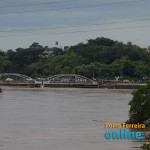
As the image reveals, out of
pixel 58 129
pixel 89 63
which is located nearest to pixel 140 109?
pixel 58 129

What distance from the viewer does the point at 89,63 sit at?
97.1 m

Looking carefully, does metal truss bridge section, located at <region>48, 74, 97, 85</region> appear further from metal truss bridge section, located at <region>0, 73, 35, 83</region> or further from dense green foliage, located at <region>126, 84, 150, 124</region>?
dense green foliage, located at <region>126, 84, 150, 124</region>

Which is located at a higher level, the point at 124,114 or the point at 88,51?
the point at 88,51

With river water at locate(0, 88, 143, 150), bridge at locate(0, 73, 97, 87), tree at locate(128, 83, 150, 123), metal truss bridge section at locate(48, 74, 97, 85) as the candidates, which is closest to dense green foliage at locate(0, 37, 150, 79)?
metal truss bridge section at locate(48, 74, 97, 85)

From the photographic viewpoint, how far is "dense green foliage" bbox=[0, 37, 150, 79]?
296 ft

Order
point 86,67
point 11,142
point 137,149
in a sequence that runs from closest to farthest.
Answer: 1. point 137,149
2. point 11,142
3. point 86,67

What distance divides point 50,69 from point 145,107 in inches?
2757

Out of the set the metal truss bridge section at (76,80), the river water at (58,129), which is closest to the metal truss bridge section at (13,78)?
the metal truss bridge section at (76,80)

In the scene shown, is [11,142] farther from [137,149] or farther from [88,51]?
[88,51]

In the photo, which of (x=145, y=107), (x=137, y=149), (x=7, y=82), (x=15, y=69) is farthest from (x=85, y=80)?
(x=137, y=149)

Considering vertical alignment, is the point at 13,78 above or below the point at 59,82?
above

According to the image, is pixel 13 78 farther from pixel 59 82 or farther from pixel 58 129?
pixel 58 129

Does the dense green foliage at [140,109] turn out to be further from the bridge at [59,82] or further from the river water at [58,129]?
the bridge at [59,82]

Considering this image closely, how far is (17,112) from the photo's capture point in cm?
3669
